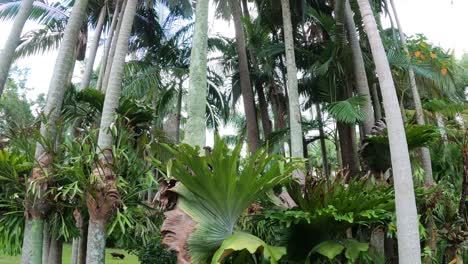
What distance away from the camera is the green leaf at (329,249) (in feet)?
17.3

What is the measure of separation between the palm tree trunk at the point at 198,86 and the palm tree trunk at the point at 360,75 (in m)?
3.39

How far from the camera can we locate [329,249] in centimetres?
537

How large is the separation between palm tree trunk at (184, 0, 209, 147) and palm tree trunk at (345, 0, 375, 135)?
3.39m

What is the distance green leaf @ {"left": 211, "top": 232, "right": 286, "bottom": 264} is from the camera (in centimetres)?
450

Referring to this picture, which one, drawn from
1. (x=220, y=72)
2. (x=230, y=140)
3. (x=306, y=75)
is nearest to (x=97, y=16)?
(x=220, y=72)

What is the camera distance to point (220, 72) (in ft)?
53.8

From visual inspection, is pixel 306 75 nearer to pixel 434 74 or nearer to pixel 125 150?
pixel 434 74

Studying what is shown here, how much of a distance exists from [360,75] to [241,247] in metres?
5.21

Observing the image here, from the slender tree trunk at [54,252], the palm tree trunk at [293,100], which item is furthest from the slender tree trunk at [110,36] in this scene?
the palm tree trunk at [293,100]

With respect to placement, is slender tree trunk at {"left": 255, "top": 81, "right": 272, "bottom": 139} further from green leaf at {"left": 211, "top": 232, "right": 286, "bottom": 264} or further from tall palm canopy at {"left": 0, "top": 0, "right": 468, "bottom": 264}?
green leaf at {"left": 211, "top": 232, "right": 286, "bottom": 264}

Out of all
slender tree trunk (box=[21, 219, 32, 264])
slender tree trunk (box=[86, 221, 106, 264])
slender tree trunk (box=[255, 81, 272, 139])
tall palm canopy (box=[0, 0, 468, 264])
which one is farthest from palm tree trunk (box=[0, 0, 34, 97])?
slender tree trunk (box=[255, 81, 272, 139])

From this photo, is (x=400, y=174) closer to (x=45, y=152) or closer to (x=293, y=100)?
(x=293, y=100)

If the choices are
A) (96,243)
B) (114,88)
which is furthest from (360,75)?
(96,243)

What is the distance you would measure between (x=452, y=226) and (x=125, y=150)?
20.3 ft
